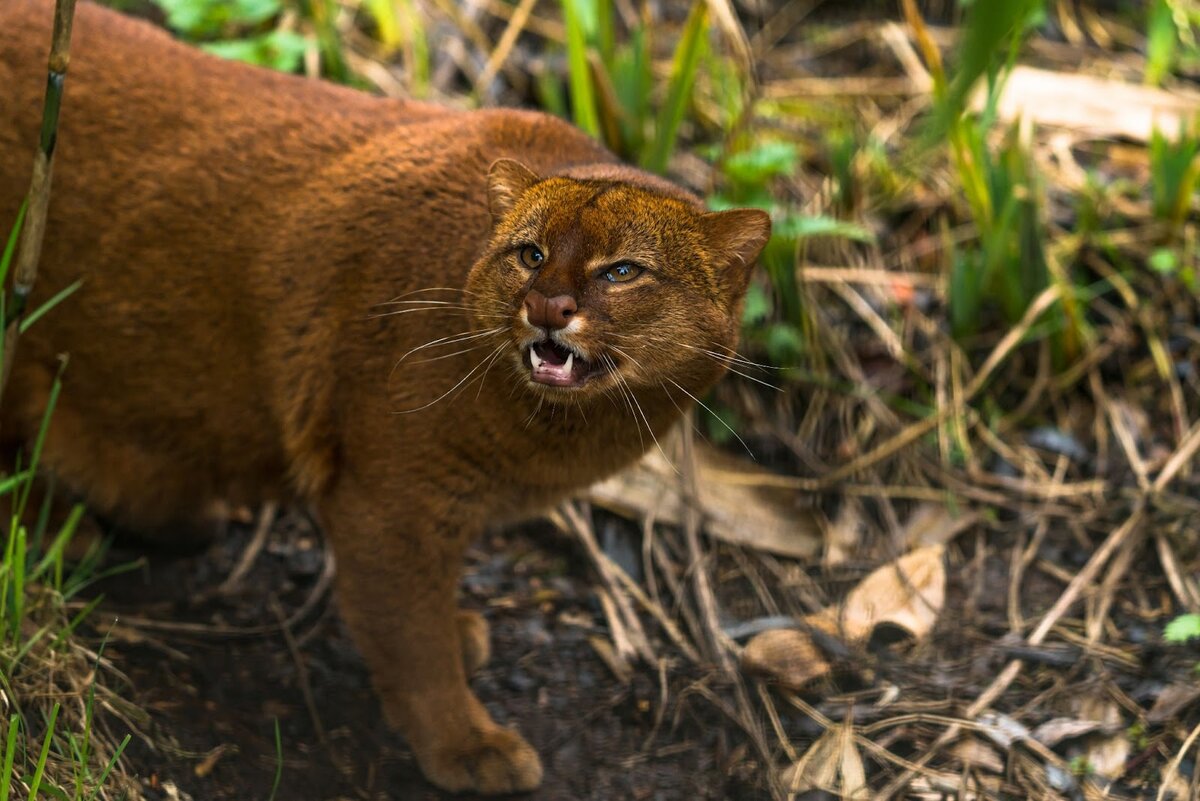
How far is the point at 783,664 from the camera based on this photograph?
3525 mm

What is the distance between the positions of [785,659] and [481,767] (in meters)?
0.92

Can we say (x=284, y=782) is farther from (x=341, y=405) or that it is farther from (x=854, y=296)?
(x=854, y=296)

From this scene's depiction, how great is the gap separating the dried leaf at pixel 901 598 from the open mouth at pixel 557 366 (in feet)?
5.05

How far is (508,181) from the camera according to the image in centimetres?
282

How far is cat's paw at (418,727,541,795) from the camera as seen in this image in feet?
10.5

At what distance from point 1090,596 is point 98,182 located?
3.10 meters

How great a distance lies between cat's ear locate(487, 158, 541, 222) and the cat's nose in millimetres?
424

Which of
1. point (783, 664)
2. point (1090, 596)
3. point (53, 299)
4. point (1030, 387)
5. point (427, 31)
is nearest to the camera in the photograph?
point (53, 299)

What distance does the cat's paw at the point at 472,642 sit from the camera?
3607 mm

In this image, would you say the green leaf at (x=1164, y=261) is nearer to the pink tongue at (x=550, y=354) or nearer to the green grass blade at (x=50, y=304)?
the pink tongue at (x=550, y=354)

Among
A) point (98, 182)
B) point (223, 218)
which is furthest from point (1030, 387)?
point (98, 182)

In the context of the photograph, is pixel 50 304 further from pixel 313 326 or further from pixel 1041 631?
pixel 1041 631

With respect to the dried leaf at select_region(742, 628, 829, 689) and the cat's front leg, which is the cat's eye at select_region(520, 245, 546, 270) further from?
the dried leaf at select_region(742, 628, 829, 689)

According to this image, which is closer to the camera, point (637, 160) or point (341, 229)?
point (341, 229)
